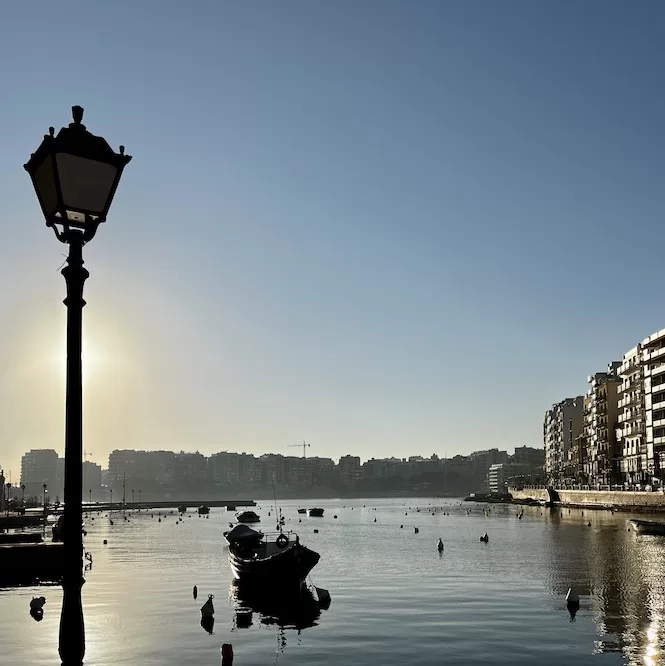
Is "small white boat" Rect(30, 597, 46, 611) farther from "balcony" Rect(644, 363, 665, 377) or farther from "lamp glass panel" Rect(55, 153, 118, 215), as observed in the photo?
"balcony" Rect(644, 363, 665, 377)

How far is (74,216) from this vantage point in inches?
315

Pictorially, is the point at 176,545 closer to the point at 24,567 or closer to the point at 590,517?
the point at 24,567

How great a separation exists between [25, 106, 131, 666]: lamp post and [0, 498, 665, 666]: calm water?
1163 inches

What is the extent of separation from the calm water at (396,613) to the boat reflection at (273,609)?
279 millimetres

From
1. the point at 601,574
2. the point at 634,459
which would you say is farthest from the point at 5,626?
the point at 634,459

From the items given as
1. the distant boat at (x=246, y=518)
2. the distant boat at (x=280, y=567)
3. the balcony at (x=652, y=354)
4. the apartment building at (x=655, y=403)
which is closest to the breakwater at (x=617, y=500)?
the apartment building at (x=655, y=403)

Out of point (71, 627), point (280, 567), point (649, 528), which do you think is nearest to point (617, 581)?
point (280, 567)

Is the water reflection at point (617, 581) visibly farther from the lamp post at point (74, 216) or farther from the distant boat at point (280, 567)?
the lamp post at point (74, 216)

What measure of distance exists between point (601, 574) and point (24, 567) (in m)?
A: 47.7

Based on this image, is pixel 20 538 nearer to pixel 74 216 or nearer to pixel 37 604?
pixel 37 604

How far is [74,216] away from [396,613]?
43577 mm

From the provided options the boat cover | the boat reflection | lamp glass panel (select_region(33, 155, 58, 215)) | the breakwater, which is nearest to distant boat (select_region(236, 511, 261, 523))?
the boat cover

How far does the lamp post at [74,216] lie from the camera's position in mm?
7637

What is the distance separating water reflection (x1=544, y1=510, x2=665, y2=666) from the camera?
37.6 metres
